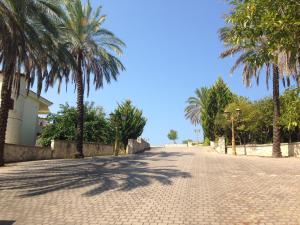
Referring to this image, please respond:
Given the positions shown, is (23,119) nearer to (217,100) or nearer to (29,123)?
(29,123)

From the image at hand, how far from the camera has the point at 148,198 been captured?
10711 millimetres

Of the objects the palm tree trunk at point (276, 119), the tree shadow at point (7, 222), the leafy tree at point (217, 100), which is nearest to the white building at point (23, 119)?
the palm tree trunk at point (276, 119)

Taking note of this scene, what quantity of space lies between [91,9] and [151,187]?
2144 centimetres

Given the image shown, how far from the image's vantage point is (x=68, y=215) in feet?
28.9

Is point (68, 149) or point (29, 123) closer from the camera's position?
point (68, 149)

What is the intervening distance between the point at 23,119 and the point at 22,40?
62.4 ft

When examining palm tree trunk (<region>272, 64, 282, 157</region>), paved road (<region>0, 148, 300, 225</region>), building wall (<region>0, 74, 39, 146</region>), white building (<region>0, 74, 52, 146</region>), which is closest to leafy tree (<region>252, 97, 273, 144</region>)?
palm tree trunk (<region>272, 64, 282, 157</region>)

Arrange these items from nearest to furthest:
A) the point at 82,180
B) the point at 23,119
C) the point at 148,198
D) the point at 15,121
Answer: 1. the point at 148,198
2. the point at 82,180
3. the point at 15,121
4. the point at 23,119

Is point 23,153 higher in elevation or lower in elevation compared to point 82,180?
higher

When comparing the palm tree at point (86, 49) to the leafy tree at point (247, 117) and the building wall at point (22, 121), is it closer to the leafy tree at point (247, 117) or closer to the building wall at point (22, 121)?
the building wall at point (22, 121)

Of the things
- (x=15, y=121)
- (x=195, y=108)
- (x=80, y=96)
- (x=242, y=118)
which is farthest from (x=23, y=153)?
(x=195, y=108)

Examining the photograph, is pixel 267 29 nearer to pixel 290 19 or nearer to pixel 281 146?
pixel 290 19

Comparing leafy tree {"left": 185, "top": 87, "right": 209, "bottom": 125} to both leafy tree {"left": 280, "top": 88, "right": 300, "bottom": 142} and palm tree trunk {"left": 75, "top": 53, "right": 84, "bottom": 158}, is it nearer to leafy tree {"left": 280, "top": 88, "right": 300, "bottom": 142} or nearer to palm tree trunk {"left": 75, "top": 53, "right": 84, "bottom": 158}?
palm tree trunk {"left": 75, "top": 53, "right": 84, "bottom": 158}

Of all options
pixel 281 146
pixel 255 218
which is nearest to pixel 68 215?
pixel 255 218
